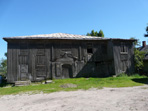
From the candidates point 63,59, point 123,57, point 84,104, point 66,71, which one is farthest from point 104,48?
point 84,104

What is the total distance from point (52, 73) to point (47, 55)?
236cm

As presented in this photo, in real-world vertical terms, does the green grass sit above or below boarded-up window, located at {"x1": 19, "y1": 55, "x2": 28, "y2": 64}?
below

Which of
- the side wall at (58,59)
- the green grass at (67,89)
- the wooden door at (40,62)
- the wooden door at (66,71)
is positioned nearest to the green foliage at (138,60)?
the side wall at (58,59)

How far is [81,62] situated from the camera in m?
15.6

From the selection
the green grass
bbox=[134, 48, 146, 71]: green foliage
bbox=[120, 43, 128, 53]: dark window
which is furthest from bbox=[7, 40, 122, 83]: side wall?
bbox=[134, 48, 146, 71]: green foliage

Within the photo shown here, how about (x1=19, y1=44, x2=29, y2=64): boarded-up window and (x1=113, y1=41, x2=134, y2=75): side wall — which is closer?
(x1=19, y1=44, x2=29, y2=64): boarded-up window

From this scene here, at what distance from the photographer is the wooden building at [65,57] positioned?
46.3 feet

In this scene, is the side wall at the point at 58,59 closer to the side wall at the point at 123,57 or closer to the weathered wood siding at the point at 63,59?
the weathered wood siding at the point at 63,59

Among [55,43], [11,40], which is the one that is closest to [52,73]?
[55,43]

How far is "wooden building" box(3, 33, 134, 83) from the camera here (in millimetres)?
14122

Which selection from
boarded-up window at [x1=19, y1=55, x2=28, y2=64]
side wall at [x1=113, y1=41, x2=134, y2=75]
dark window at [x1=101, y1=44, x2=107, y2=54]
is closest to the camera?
boarded-up window at [x1=19, y1=55, x2=28, y2=64]

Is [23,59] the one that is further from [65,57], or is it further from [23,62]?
[65,57]

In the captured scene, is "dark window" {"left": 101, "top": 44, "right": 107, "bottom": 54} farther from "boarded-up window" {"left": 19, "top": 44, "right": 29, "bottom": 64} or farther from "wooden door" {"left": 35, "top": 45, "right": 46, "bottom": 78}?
"boarded-up window" {"left": 19, "top": 44, "right": 29, "bottom": 64}

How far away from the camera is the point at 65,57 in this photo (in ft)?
50.2
